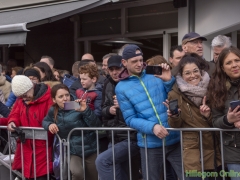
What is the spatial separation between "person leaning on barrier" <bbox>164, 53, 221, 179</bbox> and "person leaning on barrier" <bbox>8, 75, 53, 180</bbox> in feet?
5.83

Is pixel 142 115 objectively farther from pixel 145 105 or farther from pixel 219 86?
pixel 219 86

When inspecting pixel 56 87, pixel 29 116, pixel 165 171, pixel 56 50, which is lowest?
pixel 165 171

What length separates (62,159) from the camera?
550 cm

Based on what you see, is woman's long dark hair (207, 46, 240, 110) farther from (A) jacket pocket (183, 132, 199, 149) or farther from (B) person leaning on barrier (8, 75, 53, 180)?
(B) person leaning on barrier (8, 75, 53, 180)

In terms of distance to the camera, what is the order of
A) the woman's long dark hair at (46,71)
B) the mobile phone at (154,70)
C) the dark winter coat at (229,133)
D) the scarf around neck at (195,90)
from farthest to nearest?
1. the woman's long dark hair at (46,71)
2. the mobile phone at (154,70)
3. the scarf around neck at (195,90)
4. the dark winter coat at (229,133)

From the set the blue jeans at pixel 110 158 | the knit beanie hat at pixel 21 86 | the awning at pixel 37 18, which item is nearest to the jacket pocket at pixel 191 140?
the blue jeans at pixel 110 158

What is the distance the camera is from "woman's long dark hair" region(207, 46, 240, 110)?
436 cm

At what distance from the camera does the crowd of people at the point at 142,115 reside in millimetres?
4445

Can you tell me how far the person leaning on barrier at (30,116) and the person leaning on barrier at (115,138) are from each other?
761 millimetres

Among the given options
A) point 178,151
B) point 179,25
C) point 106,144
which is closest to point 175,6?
point 179,25

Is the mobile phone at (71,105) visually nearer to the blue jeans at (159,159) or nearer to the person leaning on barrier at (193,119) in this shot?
the blue jeans at (159,159)

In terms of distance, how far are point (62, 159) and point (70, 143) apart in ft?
0.72

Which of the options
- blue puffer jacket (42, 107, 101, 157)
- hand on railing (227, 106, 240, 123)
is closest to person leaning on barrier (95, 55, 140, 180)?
blue puffer jacket (42, 107, 101, 157)

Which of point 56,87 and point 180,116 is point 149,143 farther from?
point 56,87
